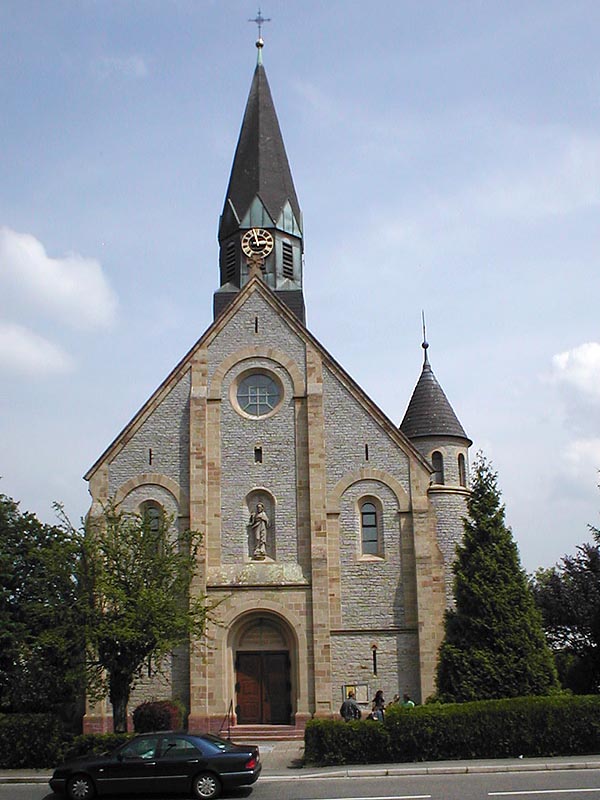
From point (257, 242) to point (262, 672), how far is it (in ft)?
54.8

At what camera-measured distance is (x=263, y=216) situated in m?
38.9

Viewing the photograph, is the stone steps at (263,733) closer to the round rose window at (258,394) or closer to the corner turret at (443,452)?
the corner turret at (443,452)

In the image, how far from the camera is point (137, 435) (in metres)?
33.3

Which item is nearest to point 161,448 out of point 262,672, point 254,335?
point 254,335

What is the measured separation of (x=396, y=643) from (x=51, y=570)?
11662 mm

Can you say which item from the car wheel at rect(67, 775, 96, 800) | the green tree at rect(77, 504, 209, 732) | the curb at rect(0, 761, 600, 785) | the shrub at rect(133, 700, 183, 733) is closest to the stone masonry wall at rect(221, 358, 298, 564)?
the shrub at rect(133, 700, 183, 733)

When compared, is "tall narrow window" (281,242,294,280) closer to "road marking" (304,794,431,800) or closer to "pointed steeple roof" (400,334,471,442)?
"pointed steeple roof" (400,334,471,442)

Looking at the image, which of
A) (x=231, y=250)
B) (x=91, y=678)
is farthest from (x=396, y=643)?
(x=231, y=250)

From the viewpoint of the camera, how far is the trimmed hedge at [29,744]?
937 inches

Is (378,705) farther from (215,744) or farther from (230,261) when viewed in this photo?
(230,261)

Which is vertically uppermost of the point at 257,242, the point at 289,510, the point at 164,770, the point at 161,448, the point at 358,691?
the point at 257,242

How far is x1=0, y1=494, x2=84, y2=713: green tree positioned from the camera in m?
25.6

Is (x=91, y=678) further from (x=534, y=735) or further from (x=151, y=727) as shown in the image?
(x=534, y=735)

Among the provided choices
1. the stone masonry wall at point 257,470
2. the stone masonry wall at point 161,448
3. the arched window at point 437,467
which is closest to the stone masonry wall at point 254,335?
the stone masonry wall at point 257,470
